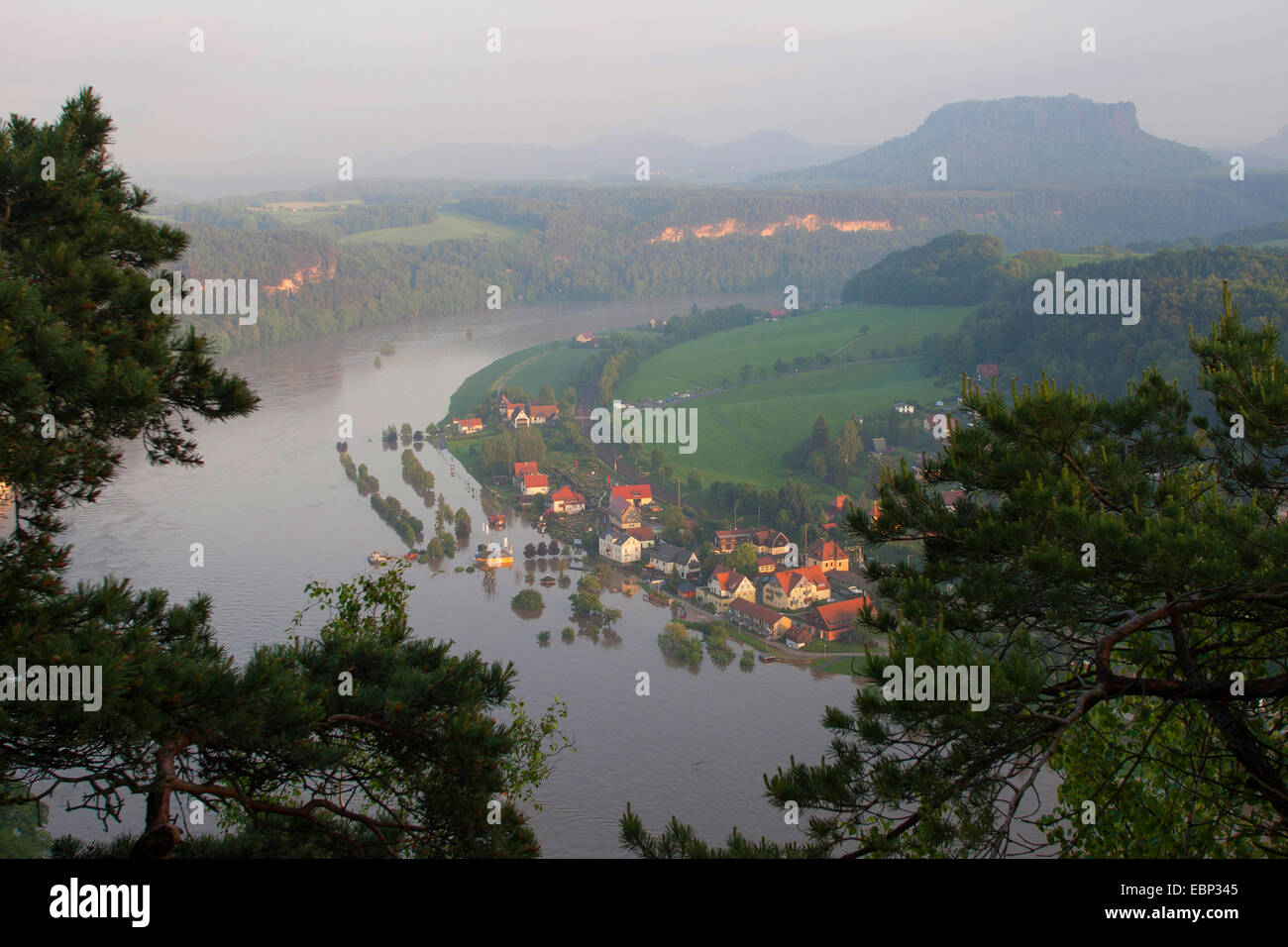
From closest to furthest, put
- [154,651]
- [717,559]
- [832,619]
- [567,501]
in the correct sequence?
[154,651], [832,619], [717,559], [567,501]

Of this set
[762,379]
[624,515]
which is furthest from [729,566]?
A: [762,379]

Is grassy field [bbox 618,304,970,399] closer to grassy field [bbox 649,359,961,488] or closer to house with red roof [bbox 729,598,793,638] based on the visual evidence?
grassy field [bbox 649,359,961,488]

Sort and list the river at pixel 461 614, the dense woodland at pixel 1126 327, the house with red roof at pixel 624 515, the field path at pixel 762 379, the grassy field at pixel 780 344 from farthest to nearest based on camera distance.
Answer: the grassy field at pixel 780 344, the field path at pixel 762 379, the dense woodland at pixel 1126 327, the house with red roof at pixel 624 515, the river at pixel 461 614

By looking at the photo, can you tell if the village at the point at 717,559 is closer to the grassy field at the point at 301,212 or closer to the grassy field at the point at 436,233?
the grassy field at the point at 436,233

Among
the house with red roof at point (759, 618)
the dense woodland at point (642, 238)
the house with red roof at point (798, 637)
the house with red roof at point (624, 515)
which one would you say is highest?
the dense woodland at point (642, 238)

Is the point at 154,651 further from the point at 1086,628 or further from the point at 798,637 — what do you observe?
the point at 798,637

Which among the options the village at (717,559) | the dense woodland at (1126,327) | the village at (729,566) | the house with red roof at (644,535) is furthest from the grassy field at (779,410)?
the house with red roof at (644,535)
